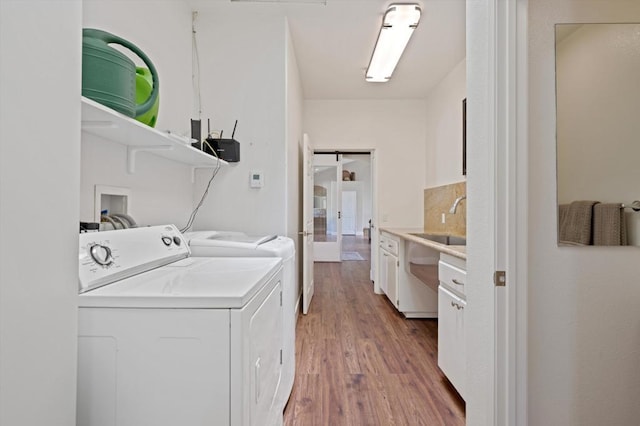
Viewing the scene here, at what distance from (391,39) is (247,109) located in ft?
4.64

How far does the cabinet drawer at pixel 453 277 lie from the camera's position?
1708 mm

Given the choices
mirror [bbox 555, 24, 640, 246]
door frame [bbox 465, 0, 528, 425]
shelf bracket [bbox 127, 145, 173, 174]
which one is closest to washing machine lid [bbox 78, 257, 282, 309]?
shelf bracket [bbox 127, 145, 173, 174]

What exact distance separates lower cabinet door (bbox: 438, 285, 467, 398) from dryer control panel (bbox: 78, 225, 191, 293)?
151cm

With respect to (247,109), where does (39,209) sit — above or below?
below

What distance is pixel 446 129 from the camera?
362cm

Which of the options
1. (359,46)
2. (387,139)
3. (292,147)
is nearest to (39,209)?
(292,147)

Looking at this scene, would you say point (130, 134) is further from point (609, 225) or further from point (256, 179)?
point (609, 225)

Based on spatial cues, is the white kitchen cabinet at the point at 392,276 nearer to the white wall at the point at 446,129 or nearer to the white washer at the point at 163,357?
the white wall at the point at 446,129

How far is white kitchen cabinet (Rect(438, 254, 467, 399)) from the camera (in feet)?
5.69

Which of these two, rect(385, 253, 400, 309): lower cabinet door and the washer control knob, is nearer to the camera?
the washer control knob

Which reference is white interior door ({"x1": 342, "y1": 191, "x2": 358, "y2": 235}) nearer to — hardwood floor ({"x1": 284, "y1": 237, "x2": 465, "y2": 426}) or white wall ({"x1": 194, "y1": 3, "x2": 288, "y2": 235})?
hardwood floor ({"x1": 284, "y1": 237, "x2": 465, "y2": 426})

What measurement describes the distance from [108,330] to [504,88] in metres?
1.45

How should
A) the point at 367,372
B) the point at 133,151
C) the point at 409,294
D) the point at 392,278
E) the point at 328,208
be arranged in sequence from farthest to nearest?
the point at 328,208, the point at 392,278, the point at 409,294, the point at 367,372, the point at 133,151

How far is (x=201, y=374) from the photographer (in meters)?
0.83
